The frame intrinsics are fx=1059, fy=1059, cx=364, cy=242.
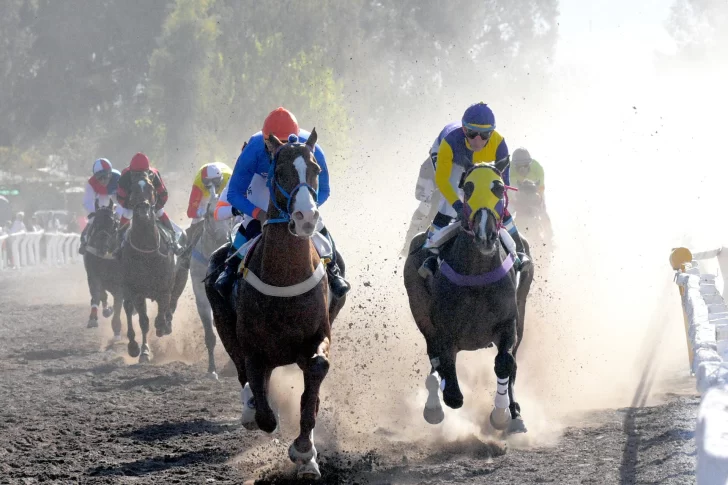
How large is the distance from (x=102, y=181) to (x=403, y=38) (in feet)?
161

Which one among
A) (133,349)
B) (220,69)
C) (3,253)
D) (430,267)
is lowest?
(133,349)

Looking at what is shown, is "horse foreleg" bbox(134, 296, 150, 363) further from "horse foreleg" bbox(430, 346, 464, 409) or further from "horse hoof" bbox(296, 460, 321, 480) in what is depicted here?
"horse hoof" bbox(296, 460, 321, 480)

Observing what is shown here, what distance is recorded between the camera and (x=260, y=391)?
23.7 ft

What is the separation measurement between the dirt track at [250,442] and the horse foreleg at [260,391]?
1.25 ft

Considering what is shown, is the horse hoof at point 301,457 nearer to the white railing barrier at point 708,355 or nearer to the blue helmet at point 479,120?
the white railing barrier at point 708,355

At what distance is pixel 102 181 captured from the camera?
17250mm

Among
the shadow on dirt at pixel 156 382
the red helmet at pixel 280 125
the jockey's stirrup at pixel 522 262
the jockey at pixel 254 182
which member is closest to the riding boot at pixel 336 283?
the jockey at pixel 254 182

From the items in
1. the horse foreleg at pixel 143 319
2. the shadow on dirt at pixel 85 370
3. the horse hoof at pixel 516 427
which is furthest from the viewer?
the horse foreleg at pixel 143 319

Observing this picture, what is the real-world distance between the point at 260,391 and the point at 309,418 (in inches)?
16.0

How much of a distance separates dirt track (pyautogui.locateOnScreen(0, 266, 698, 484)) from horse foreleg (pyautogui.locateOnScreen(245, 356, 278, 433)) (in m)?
0.38

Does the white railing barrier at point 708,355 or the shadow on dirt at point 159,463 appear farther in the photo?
A: the shadow on dirt at point 159,463

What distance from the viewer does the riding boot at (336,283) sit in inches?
301

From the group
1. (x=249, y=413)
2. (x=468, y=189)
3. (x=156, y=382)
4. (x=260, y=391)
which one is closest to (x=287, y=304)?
(x=260, y=391)

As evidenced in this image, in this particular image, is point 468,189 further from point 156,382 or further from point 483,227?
point 156,382
